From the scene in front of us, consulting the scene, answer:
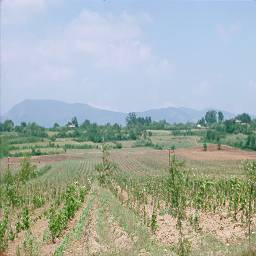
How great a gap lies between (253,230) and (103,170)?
1908 centimetres

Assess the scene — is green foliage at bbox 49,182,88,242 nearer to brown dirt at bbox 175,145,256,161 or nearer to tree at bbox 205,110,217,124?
brown dirt at bbox 175,145,256,161

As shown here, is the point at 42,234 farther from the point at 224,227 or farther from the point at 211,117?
the point at 211,117

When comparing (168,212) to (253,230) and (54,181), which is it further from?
(54,181)

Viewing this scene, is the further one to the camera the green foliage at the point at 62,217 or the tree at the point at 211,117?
the tree at the point at 211,117

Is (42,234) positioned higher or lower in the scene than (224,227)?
lower

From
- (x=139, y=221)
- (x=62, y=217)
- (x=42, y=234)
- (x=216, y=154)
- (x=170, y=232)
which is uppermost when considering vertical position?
(x=216, y=154)

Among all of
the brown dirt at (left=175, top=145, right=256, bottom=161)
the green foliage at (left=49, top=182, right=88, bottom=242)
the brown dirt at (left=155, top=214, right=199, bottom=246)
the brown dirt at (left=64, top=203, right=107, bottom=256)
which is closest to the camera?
the brown dirt at (left=64, top=203, right=107, bottom=256)

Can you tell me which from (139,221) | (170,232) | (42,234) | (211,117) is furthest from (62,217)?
(211,117)

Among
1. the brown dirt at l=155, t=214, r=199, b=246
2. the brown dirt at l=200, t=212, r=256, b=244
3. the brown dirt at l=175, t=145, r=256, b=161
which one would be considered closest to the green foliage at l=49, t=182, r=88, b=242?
the brown dirt at l=155, t=214, r=199, b=246

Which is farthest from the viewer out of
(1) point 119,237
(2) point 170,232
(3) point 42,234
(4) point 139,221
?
(3) point 42,234

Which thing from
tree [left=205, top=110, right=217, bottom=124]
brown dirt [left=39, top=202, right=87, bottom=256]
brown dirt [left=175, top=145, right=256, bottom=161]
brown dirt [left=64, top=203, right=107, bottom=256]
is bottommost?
brown dirt [left=39, top=202, right=87, bottom=256]

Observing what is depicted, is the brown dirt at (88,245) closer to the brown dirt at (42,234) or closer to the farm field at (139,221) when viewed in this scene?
the farm field at (139,221)

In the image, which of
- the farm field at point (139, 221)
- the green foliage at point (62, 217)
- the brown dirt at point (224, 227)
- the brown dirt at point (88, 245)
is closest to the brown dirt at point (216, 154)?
the farm field at point (139, 221)

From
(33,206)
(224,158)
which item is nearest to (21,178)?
(33,206)
